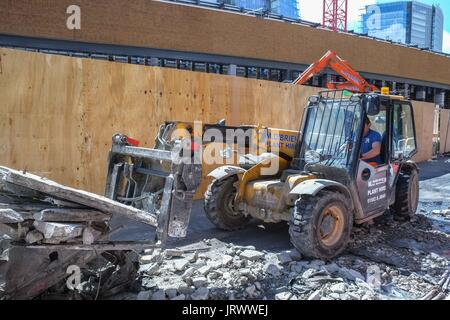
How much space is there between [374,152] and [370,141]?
216mm

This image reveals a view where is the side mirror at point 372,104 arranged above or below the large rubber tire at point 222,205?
above

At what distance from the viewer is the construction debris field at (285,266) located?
14.5ft

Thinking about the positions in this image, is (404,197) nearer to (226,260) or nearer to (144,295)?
(226,260)

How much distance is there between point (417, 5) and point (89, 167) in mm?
50586

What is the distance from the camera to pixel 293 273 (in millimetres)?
4957

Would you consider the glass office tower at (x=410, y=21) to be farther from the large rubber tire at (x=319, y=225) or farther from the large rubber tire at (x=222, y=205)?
the large rubber tire at (x=319, y=225)

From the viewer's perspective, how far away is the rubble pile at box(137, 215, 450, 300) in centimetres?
437

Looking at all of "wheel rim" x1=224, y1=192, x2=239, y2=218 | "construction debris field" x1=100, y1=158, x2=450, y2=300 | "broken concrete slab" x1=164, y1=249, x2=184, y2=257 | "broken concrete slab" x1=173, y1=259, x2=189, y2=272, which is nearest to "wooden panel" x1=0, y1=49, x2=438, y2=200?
"construction debris field" x1=100, y1=158, x2=450, y2=300

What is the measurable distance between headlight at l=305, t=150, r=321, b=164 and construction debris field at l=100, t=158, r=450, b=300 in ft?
3.98

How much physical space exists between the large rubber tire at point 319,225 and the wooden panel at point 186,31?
1026 cm

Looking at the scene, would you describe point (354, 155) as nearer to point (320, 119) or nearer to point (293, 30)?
point (320, 119)

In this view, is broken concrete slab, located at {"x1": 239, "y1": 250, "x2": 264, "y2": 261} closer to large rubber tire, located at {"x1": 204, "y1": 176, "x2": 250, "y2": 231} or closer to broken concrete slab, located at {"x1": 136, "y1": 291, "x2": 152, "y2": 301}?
large rubber tire, located at {"x1": 204, "y1": 176, "x2": 250, "y2": 231}

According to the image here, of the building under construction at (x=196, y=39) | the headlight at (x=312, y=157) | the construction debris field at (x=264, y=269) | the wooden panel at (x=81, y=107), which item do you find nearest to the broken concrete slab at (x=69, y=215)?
the construction debris field at (x=264, y=269)
